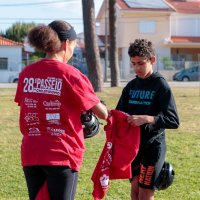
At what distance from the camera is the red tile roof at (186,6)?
186ft

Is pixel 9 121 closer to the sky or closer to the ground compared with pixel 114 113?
closer to the ground

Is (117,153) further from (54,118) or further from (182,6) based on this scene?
(182,6)

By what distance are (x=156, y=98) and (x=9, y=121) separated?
381 inches

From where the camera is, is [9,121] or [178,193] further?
[9,121]

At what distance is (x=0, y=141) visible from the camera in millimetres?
10625

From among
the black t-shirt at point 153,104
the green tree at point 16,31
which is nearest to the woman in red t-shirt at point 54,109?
the black t-shirt at point 153,104

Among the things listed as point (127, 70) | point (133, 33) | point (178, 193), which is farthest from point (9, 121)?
point (133, 33)

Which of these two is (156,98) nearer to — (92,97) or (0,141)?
(92,97)

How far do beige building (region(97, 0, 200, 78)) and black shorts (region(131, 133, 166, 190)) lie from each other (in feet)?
155

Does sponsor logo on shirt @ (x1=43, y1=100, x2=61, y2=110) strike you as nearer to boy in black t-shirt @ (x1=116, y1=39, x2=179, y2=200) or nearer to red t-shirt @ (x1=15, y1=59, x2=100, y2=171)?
red t-shirt @ (x1=15, y1=59, x2=100, y2=171)

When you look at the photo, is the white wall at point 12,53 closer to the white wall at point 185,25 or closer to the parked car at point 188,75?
the parked car at point 188,75

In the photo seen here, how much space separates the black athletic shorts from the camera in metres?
3.82

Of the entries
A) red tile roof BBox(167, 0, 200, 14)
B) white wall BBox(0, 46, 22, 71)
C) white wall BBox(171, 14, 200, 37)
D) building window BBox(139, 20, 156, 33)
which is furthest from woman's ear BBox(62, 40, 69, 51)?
red tile roof BBox(167, 0, 200, 14)

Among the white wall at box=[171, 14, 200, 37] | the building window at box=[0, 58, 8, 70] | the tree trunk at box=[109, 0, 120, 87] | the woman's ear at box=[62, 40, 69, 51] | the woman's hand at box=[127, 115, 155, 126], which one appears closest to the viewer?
the woman's ear at box=[62, 40, 69, 51]
